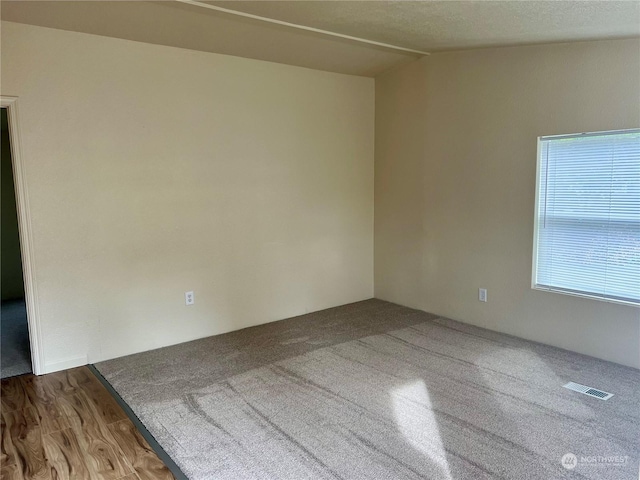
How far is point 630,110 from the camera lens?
3.12 m

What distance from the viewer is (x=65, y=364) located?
342cm

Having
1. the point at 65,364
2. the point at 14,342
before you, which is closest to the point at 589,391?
the point at 65,364

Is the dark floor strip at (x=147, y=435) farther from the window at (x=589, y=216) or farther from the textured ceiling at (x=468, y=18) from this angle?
the window at (x=589, y=216)

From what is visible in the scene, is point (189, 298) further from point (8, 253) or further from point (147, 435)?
point (8, 253)

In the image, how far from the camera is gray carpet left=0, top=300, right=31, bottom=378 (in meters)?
3.44

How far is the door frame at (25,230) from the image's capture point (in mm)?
3098

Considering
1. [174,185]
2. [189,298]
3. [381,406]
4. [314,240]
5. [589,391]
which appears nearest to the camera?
[381,406]

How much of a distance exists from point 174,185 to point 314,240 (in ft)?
5.28

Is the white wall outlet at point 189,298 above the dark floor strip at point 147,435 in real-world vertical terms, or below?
above

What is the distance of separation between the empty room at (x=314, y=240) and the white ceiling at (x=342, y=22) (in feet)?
0.09

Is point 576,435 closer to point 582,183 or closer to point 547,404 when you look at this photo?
point 547,404

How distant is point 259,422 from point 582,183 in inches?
115

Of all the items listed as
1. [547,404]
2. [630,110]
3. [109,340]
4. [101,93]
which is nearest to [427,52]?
[630,110]

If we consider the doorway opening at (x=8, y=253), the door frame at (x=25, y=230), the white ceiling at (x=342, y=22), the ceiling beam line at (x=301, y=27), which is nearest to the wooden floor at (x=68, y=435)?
the door frame at (x=25, y=230)
